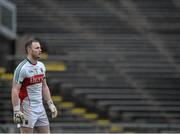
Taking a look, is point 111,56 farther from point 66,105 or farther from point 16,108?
point 16,108

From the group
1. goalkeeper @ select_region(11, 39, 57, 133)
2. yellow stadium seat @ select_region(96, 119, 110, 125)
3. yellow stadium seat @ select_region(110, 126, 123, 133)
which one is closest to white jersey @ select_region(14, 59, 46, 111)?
goalkeeper @ select_region(11, 39, 57, 133)

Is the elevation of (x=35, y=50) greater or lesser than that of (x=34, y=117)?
greater

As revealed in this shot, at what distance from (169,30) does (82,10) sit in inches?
106

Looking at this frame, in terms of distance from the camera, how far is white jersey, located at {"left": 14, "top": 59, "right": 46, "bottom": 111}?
28.9 feet

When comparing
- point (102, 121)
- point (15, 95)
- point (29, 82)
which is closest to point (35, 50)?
point (29, 82)

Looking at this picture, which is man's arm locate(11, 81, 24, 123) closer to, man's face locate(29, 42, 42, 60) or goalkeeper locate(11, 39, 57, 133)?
goalkeeper locate(11, 39, 57, 133)

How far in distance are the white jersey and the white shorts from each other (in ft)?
0.15

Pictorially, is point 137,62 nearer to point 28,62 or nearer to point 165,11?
point 165,11

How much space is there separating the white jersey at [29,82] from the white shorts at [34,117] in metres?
0.05

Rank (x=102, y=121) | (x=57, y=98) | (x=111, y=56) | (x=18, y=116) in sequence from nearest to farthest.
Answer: (x=18, y=116) < (x=102, y=121) < (x=57, y=98) < (x=111, y=56)

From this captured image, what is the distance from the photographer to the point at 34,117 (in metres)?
8.89

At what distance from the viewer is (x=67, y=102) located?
65.5ft

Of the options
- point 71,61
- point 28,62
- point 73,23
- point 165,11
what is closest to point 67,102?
point 71,61

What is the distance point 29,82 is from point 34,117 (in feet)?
1.33
